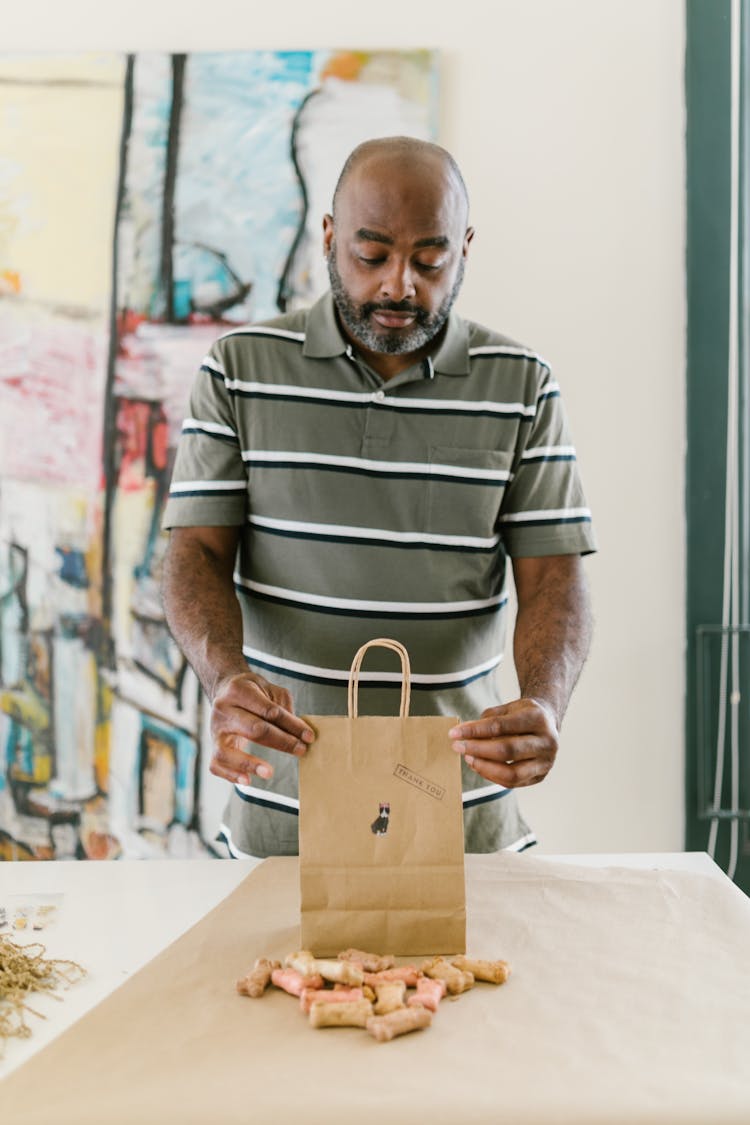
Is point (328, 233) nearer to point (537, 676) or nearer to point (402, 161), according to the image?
point (402, 161)

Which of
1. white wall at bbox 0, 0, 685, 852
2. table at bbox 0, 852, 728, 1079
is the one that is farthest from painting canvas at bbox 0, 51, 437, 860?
table at bbox 0, 852, 728, 1079

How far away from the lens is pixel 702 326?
7.33 feet

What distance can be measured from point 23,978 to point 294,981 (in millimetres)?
241

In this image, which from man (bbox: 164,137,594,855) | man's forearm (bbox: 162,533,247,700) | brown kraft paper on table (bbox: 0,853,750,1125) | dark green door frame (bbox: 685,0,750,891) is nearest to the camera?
brown kraft paper on table (bbox: 0,853,750,1125)

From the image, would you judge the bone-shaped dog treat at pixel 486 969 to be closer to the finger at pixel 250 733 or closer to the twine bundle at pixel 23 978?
the finger at pixel 250 733

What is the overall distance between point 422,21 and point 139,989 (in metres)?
1.90

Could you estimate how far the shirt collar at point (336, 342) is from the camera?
1.52m

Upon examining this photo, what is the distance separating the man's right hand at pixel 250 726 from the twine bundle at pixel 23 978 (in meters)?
0.23

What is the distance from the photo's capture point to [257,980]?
95cm

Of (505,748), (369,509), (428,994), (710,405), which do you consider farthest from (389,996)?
(710,405)

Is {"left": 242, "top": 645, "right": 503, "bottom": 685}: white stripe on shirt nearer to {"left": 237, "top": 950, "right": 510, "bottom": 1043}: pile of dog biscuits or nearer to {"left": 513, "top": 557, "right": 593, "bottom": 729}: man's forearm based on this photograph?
{"left": 513, "top": 557, "right": 593, "bottom": 729}: man's forearm

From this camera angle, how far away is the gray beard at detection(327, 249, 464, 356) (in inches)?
57.2

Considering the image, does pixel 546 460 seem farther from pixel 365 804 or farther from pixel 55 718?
pixel 55 718

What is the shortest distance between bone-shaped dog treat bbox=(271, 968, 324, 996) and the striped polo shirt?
473 millimetres
